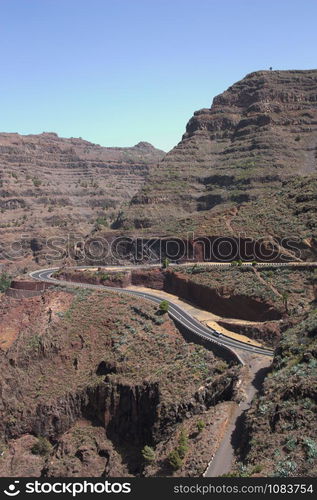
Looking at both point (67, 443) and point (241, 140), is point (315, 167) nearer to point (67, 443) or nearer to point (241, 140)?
point (241, 140)

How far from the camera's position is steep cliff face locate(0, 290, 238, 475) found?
3744cm

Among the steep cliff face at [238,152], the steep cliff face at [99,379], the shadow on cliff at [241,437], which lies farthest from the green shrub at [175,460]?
the steep cliff face at [238,152]

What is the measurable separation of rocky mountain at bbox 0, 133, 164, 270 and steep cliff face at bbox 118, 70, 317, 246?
25.2 meters

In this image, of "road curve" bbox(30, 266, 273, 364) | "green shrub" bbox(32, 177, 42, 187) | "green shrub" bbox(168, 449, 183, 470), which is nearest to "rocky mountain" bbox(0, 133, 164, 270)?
"green shrub" bbox(32, 177, 42, 187)

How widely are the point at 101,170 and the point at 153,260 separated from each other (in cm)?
11184

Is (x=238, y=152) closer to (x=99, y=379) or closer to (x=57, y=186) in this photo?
(x=57, y=186)

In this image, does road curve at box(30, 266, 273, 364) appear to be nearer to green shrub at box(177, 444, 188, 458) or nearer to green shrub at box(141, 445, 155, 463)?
green shrub at box(141, 445, 155, 463)

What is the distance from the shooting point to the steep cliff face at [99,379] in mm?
37438

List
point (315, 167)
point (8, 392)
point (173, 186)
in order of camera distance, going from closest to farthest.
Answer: point (8, 392) < point (315, 167) < point (173, 186)

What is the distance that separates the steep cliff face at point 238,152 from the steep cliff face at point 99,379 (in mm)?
32410

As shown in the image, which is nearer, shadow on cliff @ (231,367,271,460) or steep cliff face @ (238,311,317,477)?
steep cliff face @ (238,311,317,477)

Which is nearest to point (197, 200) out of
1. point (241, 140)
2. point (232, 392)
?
point (241, 140)

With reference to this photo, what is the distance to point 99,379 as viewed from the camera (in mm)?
44188

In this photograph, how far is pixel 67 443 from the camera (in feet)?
133
